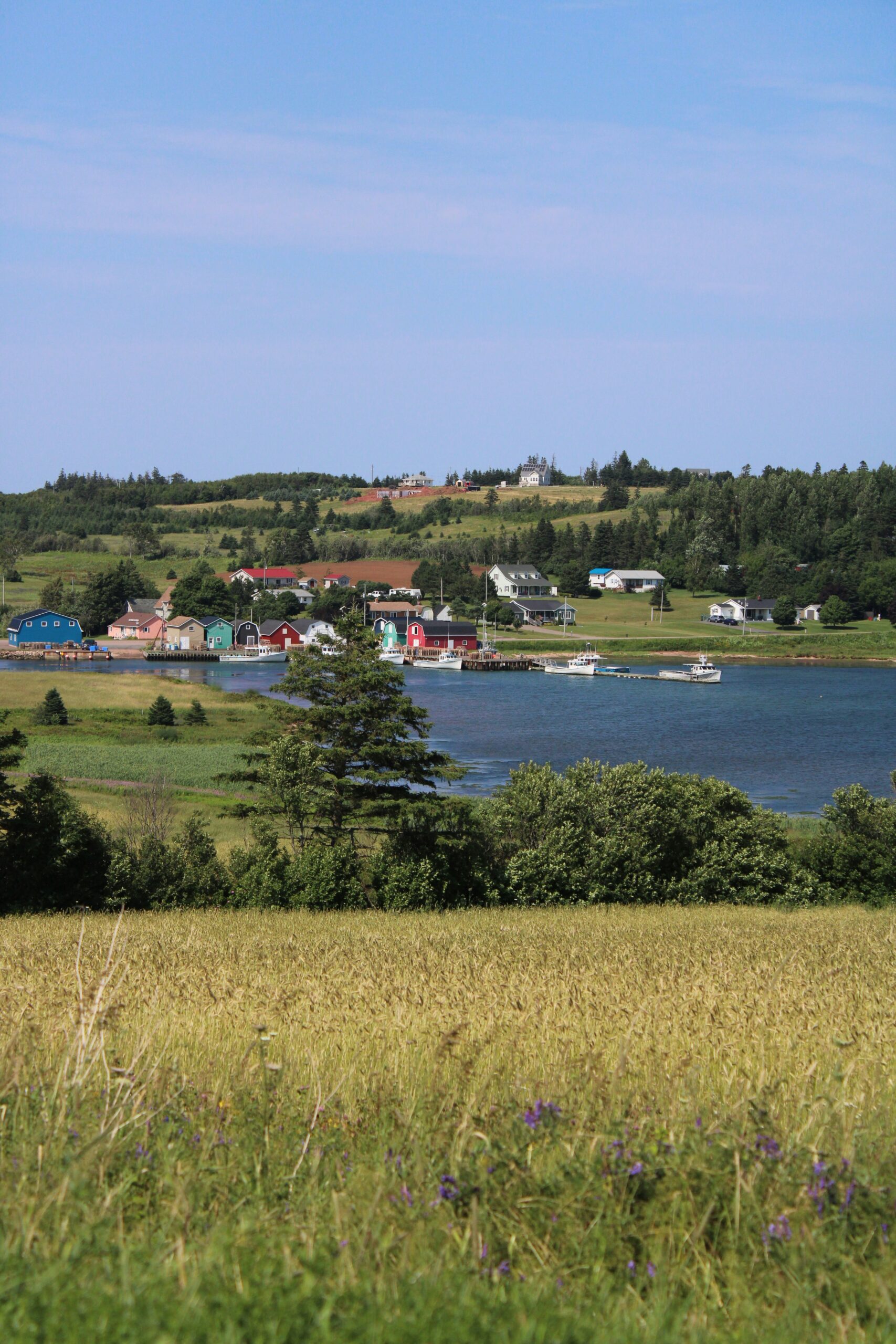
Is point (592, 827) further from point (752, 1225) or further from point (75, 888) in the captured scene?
point (752, 1225)

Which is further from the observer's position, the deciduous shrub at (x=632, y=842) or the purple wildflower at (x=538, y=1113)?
the deciduous shrub at (x=632, y=842)

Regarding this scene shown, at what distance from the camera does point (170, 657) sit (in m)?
113

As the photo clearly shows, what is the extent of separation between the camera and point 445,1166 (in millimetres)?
3592

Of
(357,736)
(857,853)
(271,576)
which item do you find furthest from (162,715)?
(271,576)

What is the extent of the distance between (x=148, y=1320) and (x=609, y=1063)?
2.74 metres

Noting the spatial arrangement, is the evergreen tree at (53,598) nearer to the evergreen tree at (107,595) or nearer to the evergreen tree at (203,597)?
Answer: the evergreen tree at (107,595)

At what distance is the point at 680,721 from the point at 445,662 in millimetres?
42751

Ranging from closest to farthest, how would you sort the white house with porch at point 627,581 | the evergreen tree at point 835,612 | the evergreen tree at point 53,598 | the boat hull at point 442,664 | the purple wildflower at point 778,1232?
the purple wildflower at point 778,1232 → the boat hull at point 442,664 → the evergreen tree at point 53,598 → the evergreen tree at point 835,612 → the white house with porch at point 627,581

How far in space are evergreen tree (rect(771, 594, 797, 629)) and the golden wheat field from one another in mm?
122471

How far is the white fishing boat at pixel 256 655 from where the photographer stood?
116m

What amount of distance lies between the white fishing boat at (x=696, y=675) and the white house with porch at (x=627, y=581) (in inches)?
2007

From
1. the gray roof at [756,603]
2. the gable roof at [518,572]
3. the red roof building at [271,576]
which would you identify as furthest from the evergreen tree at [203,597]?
the gray roof at [756,603]

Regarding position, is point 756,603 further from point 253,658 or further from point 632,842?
point 632,842

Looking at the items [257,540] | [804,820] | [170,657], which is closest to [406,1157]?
[804,820]
